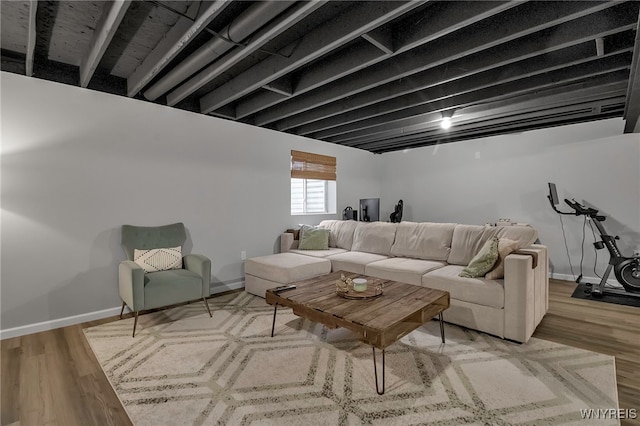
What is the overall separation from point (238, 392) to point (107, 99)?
3116 millimetres

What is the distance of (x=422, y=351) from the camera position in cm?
234

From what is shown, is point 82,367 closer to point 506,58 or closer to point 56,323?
point 56,323

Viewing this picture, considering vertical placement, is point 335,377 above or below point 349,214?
below

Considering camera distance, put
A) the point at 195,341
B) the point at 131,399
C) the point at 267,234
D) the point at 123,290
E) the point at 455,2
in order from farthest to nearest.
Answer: the point at 267,234 → the point at 123,290 → the point at 195,341 → the point at 455,2 → the point at 131,399

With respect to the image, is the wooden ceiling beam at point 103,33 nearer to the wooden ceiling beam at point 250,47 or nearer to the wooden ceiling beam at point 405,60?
the wooden ceiling beam at point 250,47

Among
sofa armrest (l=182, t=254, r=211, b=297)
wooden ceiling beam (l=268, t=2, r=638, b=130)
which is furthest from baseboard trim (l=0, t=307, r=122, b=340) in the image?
wooden ceiling beam (l=268, t=2, r=638, b=130)

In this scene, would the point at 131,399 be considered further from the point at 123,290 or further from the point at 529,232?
the point at 529,232

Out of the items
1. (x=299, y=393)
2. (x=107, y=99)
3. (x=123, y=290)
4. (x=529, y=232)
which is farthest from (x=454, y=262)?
(x=107, y=99)

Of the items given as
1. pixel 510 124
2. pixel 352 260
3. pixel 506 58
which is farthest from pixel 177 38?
pixel 510 124

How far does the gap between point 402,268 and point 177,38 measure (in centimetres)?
287

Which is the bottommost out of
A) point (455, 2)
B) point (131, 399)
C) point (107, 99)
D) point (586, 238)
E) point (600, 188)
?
point (131, 399)

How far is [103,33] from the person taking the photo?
2.16m

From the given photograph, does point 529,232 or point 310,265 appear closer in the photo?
point 529,232

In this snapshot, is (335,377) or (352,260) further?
(352,260)
